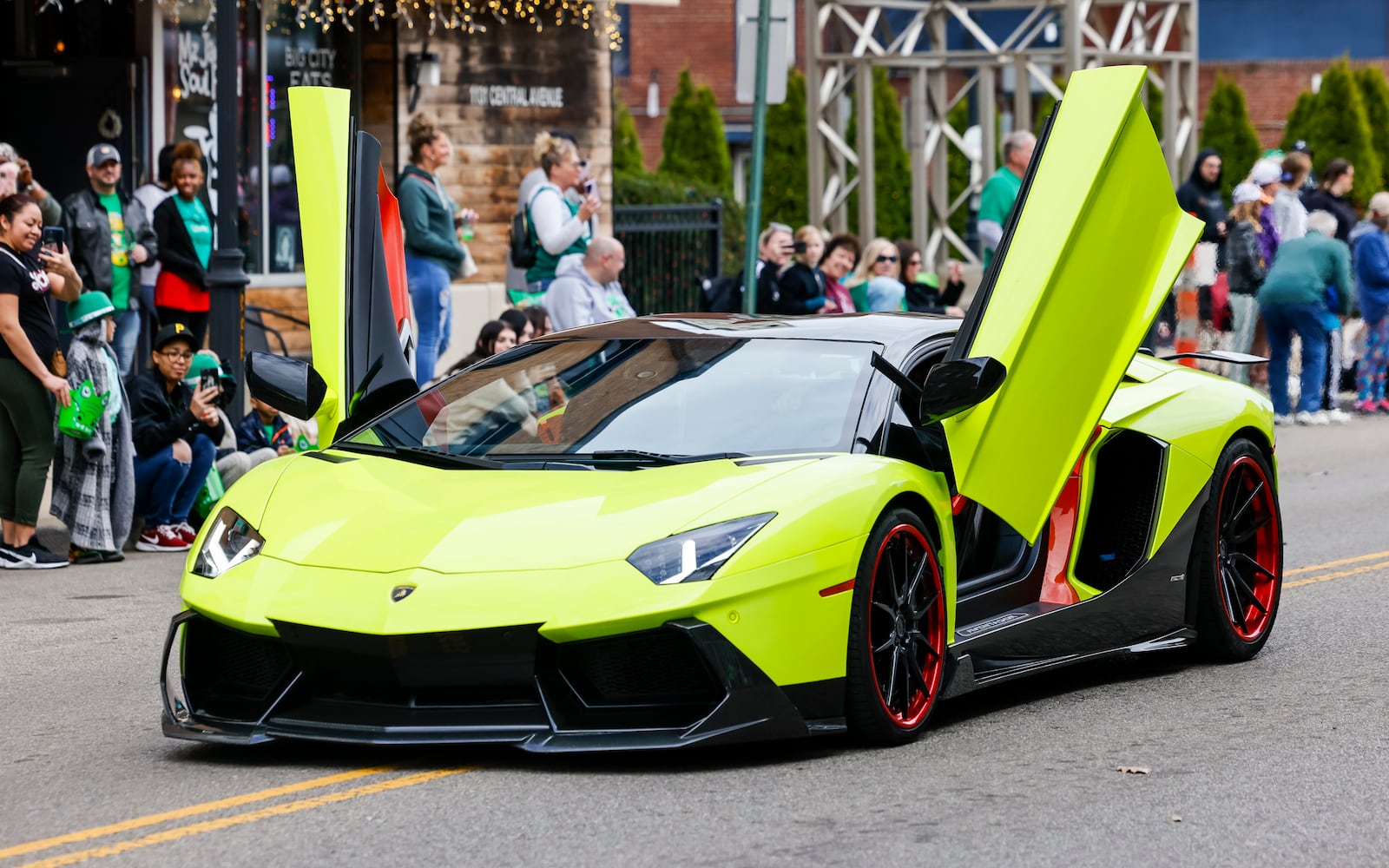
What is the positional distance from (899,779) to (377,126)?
15.1 metres

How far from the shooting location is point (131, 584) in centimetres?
1048

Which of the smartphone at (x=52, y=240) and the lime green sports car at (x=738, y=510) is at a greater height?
the smartphone at (x=52, y=240)

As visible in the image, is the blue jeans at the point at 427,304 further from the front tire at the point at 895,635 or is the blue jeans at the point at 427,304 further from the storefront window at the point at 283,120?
the front tire at the point at 895,635

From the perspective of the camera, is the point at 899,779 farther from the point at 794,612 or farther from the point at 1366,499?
the point at 1366,499

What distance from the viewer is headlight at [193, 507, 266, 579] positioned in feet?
20.8

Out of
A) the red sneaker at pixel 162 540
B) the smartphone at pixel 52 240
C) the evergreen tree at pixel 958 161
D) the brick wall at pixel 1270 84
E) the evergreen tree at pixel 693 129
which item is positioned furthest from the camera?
the brick wall at pixel 1270 84

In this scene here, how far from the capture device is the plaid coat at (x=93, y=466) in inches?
435

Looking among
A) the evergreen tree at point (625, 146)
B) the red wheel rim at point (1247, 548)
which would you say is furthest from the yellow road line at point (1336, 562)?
the evergreen tree at point (625, 146)

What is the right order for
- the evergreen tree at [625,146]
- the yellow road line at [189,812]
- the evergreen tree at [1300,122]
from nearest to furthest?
the yellow road line at [189,812] < the evergreen tree at [625,146] < the evergreen tree at [1300,122]

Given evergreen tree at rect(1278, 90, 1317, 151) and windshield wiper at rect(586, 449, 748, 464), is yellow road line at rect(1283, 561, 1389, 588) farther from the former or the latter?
evergreen tree at rect(1278, 90, 1317, 151)

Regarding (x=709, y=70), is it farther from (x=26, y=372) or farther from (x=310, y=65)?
(x=26, y=372)

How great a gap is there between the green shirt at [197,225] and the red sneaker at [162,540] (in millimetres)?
2811

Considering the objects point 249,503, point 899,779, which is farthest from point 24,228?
point 899,779

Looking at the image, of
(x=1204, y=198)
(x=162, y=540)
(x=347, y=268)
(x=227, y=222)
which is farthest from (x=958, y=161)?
(x=347, y=268)
